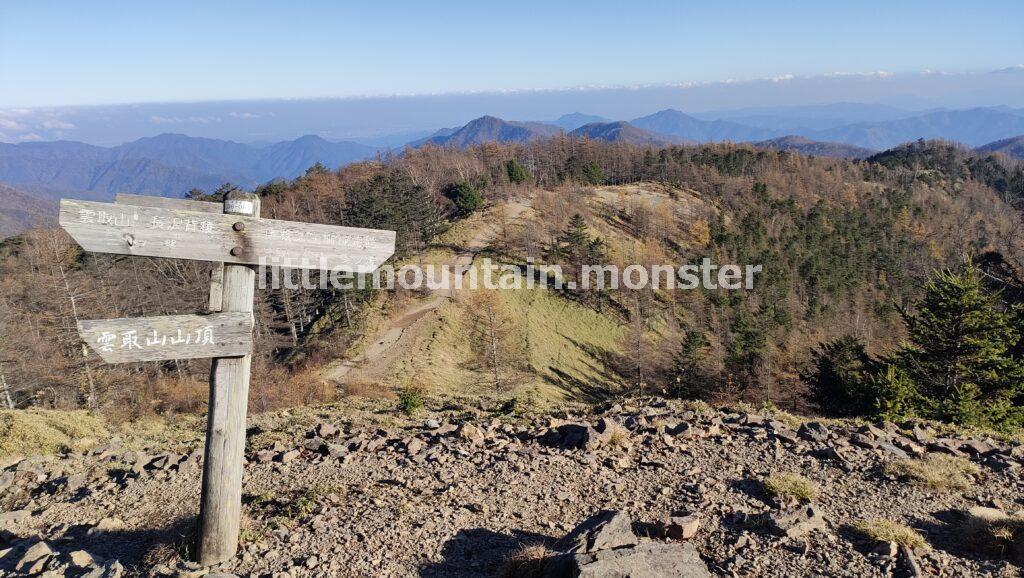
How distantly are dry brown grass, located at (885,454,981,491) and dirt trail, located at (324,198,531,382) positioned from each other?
83.8 feet

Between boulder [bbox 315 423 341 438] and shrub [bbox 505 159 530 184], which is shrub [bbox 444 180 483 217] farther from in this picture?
boulder [bbox 315 423 341 438]

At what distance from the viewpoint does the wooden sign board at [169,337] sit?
4355 millimetres

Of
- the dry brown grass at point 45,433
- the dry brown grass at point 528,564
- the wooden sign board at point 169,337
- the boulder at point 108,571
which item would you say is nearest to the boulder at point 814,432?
the dry brown grass at point 528,564

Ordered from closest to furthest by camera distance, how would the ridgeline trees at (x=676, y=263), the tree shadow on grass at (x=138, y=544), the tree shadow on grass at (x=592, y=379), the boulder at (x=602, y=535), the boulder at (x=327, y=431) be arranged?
the boulder at (x=602, y=535)
the tree shadow on grass at (x=138, y=544)
the boulder at (x=327, y=431)
the ridgeline trees at (x=676, y=263)
the tree shadow on grass at (x=592, y=379)

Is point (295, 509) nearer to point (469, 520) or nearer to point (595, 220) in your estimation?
point (469, 520)

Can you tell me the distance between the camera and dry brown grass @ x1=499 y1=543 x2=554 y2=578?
5.07 meters

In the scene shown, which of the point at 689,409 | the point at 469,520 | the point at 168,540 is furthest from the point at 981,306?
the point at 168,540

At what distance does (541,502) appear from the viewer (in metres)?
6.98

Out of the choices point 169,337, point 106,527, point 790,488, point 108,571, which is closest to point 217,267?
point 169,337

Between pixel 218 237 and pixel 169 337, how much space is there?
96cm

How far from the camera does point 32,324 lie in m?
26.5

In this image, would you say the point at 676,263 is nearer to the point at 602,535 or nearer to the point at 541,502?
the point at 541,502

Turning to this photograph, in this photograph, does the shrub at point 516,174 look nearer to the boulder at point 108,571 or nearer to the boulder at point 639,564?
the boulder at point 639,564

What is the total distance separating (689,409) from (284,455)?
27.3 feet
